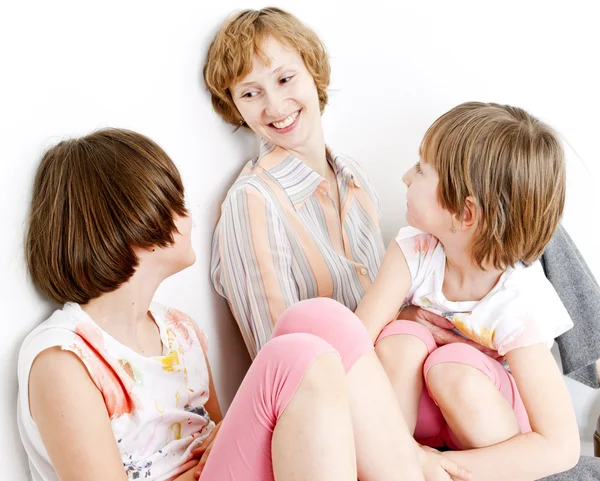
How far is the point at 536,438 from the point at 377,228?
0.68 m

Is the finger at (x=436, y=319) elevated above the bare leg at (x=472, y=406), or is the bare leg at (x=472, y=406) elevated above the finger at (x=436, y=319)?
the finger at (x=436, y=319)

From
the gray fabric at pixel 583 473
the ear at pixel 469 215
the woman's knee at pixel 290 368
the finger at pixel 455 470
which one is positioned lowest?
the gray fabric at pixel 583 473

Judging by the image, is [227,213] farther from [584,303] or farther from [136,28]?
Result: [584,303]

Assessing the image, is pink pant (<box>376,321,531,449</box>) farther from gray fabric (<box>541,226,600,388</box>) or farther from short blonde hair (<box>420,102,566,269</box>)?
gray fabric (<box>541,226,600,388</box>)

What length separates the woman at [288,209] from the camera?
4.96ft

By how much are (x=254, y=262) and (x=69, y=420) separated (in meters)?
0.57

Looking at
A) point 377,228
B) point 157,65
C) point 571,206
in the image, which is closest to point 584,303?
point 571,206

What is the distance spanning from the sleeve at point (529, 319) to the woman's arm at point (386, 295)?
0.65 feet

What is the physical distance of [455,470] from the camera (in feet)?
3.91

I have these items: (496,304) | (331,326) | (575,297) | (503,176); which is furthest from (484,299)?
(575,297)

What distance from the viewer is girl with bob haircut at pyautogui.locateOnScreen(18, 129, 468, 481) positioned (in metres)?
1.02

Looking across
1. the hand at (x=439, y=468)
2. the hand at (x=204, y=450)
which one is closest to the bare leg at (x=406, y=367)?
the hand at (x=439, y=468)

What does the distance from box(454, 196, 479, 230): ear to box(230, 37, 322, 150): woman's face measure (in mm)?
479

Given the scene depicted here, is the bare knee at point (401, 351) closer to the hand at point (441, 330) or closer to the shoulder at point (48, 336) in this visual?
the hand at point (441, 330)
